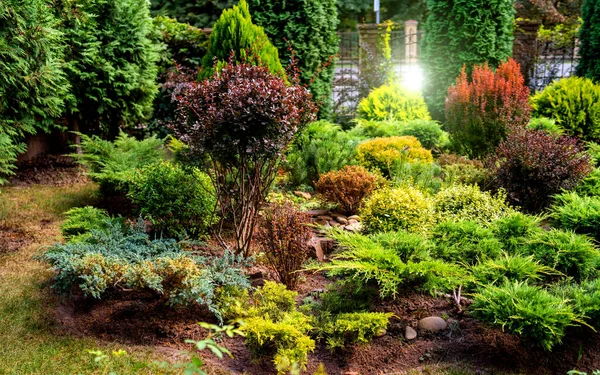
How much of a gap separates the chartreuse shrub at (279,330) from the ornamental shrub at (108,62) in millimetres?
4936

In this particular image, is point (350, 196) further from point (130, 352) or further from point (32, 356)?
point (32, 356)

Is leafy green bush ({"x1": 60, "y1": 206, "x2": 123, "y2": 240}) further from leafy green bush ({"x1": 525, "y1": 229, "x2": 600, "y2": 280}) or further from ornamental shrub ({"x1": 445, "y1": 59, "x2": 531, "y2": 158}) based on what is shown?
ornamental shrub ({"x1": 445, "y1": 59, "x2": 531, "y2": 158})

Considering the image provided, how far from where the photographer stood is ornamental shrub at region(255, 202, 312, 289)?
4520mm

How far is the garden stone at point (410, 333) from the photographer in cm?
397

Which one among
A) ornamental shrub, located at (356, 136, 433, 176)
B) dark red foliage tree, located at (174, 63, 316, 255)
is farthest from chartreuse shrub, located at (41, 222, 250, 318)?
ornamental shrub, located at (356, 136, 433, 176)

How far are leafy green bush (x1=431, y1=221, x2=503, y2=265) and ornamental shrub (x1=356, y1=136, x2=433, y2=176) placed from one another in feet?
7.98

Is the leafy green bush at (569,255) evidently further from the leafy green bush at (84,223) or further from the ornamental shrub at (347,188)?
the leafy green bush at (84,223)

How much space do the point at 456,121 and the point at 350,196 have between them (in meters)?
3.02

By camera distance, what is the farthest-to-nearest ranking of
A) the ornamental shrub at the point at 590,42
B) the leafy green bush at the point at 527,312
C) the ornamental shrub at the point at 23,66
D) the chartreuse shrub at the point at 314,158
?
the ornamental shrub at the point at 590,42
the chartreuse shrub at the point at 314,158
the ornamental shrub at the point at 23,66
the leafy green bush at the point at 527,312

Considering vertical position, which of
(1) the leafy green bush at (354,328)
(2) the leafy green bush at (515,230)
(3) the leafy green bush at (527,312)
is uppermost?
(2) the leafy green bush at (515,230)

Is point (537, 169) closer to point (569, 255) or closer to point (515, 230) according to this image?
point (515, 230)

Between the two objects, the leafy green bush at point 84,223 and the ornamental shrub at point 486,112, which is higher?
the ornamental shrub at point 486,112

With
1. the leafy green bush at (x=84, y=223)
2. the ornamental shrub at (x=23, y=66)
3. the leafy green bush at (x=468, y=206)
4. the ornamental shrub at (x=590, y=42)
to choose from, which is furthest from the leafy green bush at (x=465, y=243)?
the ornamental shrub at (x=590, y=42)

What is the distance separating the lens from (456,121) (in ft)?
27.5
